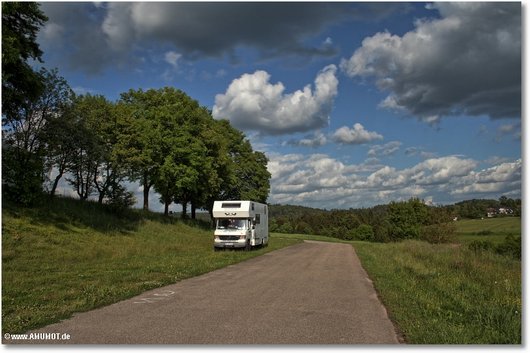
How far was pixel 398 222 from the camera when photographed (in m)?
89.8

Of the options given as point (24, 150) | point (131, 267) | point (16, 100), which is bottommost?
point (131, 267)

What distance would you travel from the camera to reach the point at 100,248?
24.2 meters

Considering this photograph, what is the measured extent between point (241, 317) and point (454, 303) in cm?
498

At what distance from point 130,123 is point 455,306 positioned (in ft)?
107

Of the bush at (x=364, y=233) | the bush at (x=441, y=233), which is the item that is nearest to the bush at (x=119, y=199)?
the bush at (x=441, y=233)

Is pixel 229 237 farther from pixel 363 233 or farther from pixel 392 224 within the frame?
pixel 363 233

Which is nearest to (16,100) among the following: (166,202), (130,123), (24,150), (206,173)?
(24,150)

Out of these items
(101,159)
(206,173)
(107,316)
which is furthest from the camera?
(206,173)

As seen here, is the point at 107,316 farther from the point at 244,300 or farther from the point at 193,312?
the point at 244,300

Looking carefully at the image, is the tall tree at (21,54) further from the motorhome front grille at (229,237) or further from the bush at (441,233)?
the bush at (441,233)

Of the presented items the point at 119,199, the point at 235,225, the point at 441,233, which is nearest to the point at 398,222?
the point at 441,233

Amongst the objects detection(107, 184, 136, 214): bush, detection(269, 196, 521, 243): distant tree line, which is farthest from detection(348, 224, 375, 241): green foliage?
detection(107, 184, 136, 214): bush

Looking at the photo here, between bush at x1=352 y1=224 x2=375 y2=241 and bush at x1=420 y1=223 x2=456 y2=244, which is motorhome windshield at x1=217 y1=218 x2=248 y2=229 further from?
bush at x1=352 y1=224 x2=375 y2=241

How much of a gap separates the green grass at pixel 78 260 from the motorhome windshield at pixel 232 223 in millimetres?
2469
